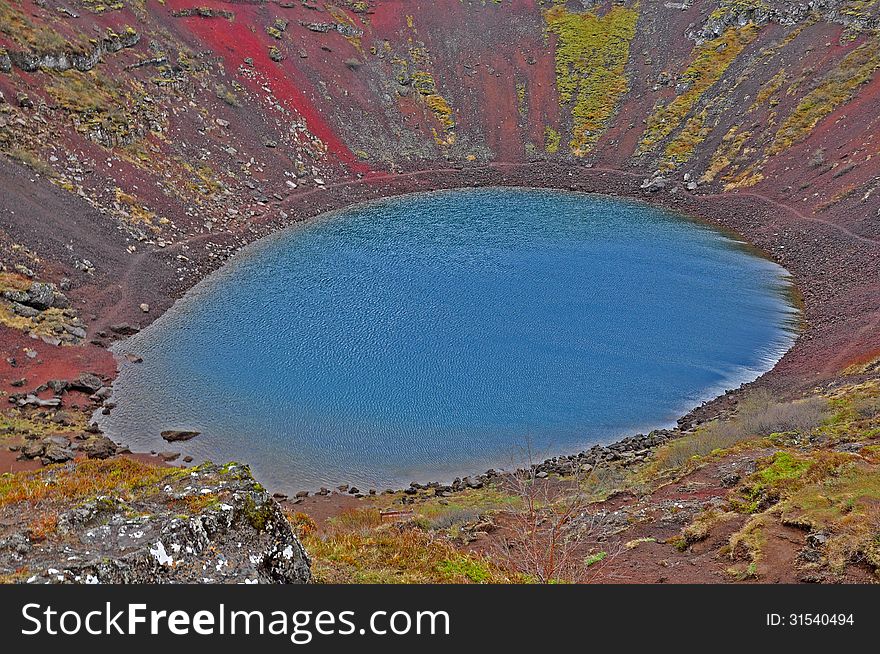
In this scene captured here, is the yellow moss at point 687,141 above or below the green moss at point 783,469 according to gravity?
above

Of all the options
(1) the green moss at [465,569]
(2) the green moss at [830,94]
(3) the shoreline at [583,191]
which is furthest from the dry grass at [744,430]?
(2) the green moss at [830,94]

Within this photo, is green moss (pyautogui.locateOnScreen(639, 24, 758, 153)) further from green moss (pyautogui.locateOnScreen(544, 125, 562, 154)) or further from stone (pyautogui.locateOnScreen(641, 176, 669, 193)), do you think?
green moss (pyautogui.locateOnScreen(544, 125, 562, 154))

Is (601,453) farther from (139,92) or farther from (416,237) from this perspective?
(139,92)

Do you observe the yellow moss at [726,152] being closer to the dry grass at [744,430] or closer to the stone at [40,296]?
the dry grass at [744,430]

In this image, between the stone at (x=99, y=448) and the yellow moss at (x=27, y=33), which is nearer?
the stone at (x=99, y=448)

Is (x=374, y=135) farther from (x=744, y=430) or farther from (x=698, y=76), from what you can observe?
(x=744, y=430)

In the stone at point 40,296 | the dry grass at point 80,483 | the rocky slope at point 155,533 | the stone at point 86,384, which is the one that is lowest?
the rocky slope at point 155,533
